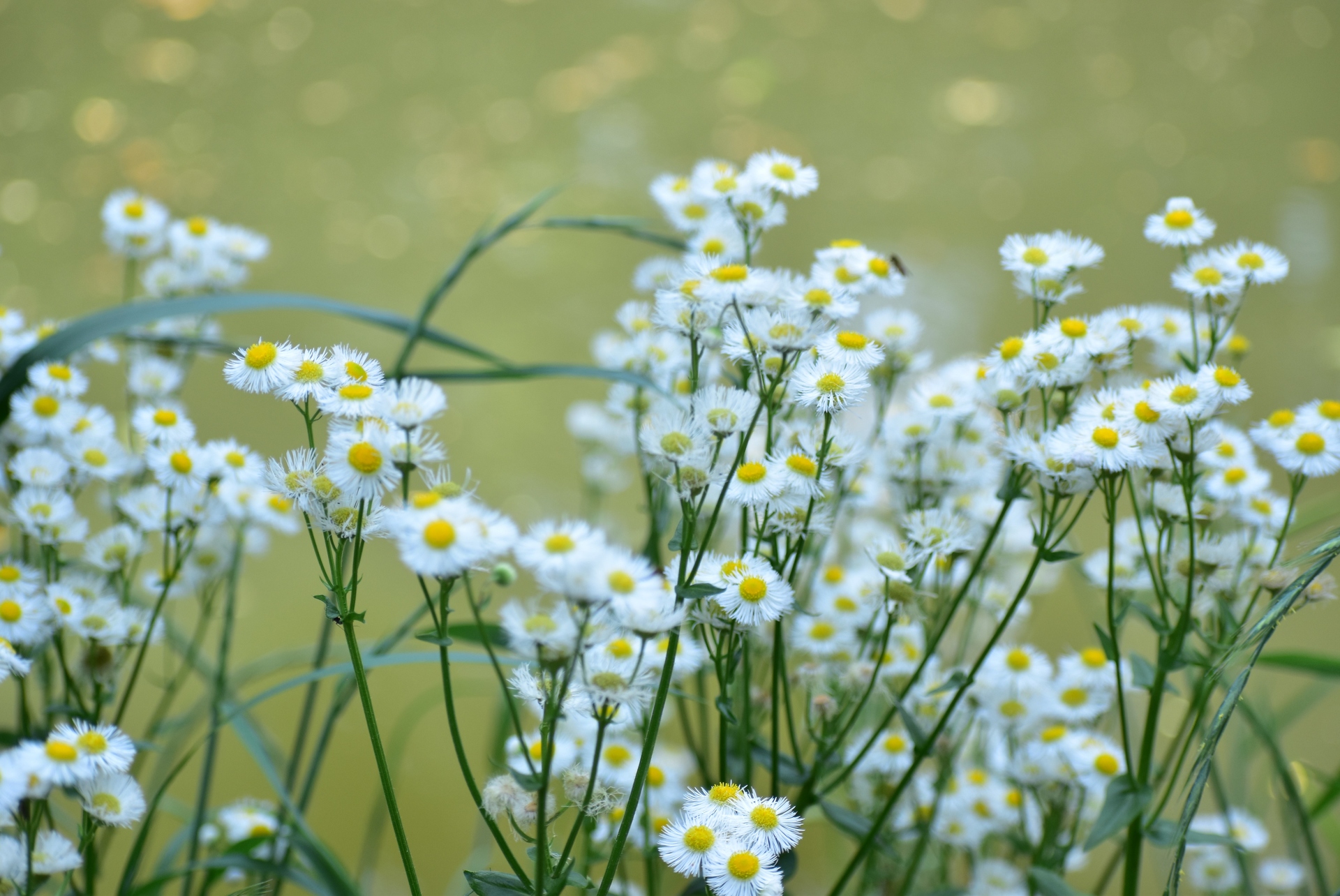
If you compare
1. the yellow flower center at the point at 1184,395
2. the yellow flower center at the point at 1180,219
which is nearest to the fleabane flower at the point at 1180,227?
the yellow flower center at the point at 1180,219

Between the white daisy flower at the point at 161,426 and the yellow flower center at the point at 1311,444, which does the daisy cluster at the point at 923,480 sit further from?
the white daisy flower at the point at 161,426

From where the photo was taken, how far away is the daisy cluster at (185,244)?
53 centimetres

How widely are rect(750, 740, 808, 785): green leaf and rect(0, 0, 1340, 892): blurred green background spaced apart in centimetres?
46

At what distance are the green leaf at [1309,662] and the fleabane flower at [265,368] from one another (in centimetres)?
43

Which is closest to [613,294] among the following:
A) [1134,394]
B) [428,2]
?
[428,2]

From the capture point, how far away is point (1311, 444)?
40cm

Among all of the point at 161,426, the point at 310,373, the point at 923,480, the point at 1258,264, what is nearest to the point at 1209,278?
the point at 1258,264

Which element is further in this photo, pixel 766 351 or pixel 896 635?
pixel 896 635

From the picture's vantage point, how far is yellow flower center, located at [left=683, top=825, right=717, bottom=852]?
31cm

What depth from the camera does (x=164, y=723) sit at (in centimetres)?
56

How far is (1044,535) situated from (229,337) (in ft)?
2.22

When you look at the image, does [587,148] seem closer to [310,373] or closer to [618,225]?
[618,225]

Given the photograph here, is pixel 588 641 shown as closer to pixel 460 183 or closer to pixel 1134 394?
pixel 1134 394

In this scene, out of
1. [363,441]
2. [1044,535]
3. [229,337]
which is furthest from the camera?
[229,337]
